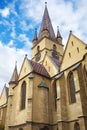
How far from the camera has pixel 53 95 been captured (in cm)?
2200

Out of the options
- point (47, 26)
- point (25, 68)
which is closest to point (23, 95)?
point (25, 68)

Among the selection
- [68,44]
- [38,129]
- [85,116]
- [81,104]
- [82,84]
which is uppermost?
[68,44]

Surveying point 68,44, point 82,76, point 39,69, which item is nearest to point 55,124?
point 82,76

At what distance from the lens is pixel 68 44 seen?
886 inches

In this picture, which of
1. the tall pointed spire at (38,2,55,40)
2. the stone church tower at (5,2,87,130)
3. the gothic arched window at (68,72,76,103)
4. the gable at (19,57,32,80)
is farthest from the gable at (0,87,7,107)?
the gothic arched window at (68,72,76,103)

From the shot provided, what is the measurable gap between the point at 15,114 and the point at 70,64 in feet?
34.3

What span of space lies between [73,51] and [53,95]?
6.43m

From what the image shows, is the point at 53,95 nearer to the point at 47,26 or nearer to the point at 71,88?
the point at 71,88

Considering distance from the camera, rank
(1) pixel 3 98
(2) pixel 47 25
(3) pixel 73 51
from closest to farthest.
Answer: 1. (3) pixel 73 51
2. (1) pixel 3 98
3. (2) pixel 47 25

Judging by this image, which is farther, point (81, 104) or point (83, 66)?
point (83, 66)

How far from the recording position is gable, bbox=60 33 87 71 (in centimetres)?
2005

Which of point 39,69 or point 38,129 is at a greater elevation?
point 39,69

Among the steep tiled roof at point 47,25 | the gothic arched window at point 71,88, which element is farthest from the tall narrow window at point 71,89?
the steep tiled roof at point 47,25

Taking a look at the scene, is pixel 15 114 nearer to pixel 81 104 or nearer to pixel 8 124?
pixel 8 124
